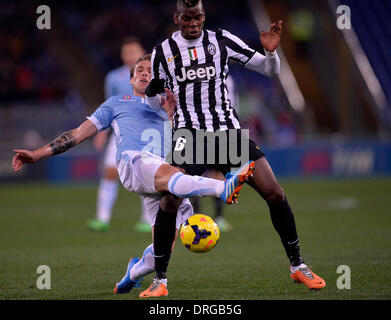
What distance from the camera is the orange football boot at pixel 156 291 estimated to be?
5289mm

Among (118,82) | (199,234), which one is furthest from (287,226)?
(118,82)

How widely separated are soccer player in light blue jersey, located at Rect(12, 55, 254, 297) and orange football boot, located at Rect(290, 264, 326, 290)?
0.95 m

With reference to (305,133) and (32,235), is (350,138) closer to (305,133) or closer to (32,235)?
(305,133)

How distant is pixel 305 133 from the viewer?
19.6m

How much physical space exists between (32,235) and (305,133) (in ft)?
37.1

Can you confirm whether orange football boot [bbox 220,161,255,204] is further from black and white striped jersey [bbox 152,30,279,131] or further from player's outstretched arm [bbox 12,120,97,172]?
player's outstretched arm [bbox 12,120,97,172]

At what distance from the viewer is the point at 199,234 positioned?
5215 mm

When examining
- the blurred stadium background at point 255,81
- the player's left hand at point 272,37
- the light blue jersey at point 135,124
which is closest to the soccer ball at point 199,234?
the light blue jersey at point 135,124

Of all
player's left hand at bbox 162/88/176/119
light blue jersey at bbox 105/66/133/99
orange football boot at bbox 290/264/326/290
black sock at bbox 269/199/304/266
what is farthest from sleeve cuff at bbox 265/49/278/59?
light blue jersey at bbox 105/66/133/99

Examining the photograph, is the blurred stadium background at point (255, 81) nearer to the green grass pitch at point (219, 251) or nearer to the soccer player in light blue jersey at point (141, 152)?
the green grass pitch at point (219, 251)

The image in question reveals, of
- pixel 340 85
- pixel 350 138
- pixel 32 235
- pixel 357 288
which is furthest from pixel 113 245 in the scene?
pixel 340 85

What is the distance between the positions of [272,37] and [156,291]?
206 centimetres

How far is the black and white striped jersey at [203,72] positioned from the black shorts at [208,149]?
0.21ft

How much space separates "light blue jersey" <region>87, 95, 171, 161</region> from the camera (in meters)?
5.64
